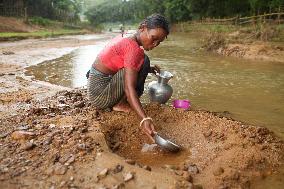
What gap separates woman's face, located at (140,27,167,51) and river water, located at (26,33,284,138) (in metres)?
1.85

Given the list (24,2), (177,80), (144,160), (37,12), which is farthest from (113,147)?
(37,12)

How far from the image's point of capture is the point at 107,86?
3.77 metres

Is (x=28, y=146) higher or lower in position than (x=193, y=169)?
higher

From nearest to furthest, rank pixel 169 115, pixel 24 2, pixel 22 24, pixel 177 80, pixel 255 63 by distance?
pixel 169 115
pixel 177 80
pixel 255 63
pixel 22 24
pixel 24 2

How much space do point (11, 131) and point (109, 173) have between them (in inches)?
51.3

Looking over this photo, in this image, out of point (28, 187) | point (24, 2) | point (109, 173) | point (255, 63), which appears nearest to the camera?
point (28, 187)

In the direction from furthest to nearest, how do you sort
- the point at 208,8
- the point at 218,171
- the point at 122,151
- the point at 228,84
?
the point at 208,8 → the point at 228,84 → the point at 122,151 → the point at 218,171

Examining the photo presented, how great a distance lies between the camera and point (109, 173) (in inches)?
103

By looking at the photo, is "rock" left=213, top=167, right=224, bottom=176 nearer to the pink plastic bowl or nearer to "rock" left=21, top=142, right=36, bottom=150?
"rock" left=21, top=142, right=36, bottom=150

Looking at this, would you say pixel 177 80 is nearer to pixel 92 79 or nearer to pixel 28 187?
pixel 92 79

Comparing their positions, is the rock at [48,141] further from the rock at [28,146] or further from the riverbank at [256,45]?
the riverbank at [256,45]

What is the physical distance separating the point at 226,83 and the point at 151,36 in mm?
4072

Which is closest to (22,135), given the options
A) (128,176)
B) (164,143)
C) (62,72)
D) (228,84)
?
(128,176)

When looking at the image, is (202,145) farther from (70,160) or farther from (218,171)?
(70,160)
